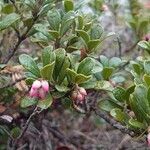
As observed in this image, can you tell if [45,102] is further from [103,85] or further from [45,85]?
[103,85]

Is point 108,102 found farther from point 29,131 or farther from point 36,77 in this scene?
point 29,131

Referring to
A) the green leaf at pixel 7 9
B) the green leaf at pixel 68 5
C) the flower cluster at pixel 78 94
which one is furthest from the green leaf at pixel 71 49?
the green leaf at pixel 7 9

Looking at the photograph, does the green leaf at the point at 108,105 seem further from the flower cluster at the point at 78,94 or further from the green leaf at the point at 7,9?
the green leaf at the point at 7,9

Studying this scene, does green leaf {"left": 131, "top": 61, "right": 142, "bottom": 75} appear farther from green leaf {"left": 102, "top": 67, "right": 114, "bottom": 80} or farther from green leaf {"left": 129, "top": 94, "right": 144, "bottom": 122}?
green leaf {"left": 129, "top": 94, "right": 144, "bottom": 122}

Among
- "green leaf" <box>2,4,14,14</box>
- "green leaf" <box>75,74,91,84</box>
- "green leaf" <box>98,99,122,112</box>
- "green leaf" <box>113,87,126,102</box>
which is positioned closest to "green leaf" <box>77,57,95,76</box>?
"green leaf" <box>75,74,91,84</box>

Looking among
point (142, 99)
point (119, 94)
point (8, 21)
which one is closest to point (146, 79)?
point (142, 99)

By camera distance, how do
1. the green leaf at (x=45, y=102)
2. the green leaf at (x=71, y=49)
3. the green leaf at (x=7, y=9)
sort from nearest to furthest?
the green leaf at (x=45, y=102)
the green leaf at (x=71, y=49)
the green leaf at (x=7, y=9)
